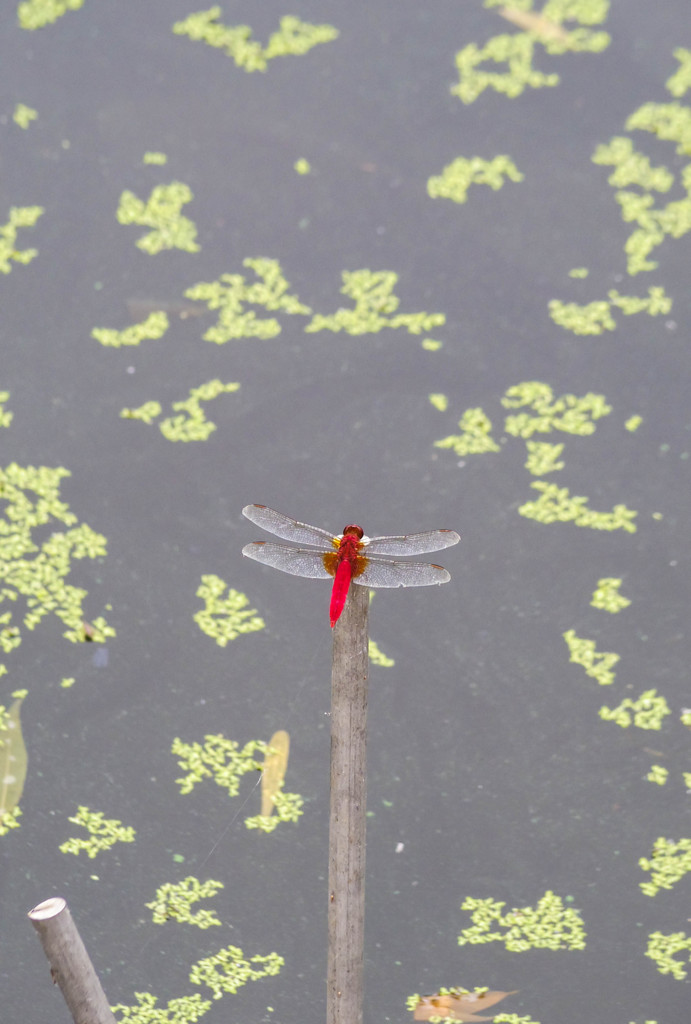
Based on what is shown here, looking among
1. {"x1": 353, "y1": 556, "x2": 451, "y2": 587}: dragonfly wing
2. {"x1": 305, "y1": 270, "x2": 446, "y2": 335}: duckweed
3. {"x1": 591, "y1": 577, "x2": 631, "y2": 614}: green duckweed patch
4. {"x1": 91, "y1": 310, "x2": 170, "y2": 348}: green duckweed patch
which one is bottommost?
{"x1": 353, "y1": 556, "x2": 451, "y2": 587}: dragonfly wing

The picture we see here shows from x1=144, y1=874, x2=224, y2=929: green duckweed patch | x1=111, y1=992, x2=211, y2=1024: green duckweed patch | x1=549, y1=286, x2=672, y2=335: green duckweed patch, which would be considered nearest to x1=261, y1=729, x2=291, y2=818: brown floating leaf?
x1=144, y1=874, x2=224, y2=929: green duckweed patch

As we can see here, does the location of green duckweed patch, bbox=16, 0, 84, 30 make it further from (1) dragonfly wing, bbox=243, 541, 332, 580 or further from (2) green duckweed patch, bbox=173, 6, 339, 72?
(1) dragonfly wing, bbox=243, 541, 332, 580

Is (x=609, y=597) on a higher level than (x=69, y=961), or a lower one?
higher

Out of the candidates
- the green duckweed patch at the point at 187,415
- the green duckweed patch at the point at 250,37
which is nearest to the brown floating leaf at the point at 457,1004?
the green duckweed patch at the point at 187,415

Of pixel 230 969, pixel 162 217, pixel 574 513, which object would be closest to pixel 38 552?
pixel 230 969

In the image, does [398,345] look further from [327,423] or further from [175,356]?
[175,356]

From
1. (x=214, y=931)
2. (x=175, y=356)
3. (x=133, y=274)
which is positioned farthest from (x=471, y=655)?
(x=133, y=274)

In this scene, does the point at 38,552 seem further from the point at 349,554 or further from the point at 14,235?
the point at 349,554
